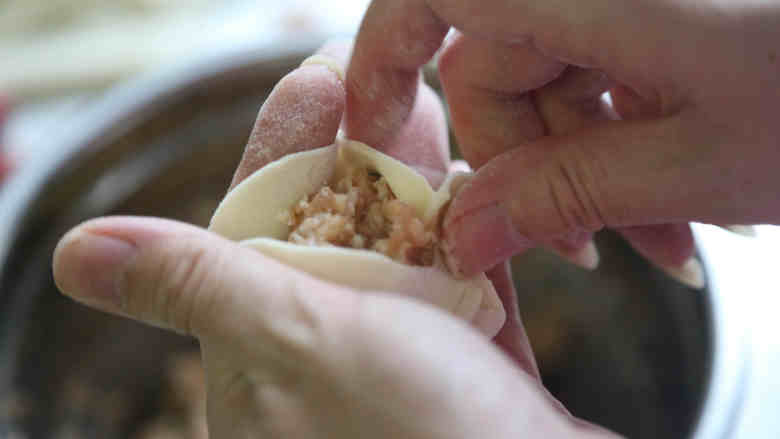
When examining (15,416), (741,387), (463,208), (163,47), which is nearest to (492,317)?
(463,208)

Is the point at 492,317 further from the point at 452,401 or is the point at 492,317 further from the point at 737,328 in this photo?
the point at 737,328

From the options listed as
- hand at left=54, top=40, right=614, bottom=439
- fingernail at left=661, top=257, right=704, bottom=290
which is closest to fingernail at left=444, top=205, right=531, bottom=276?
hand at left=54, top=40, right=614, bottom=439

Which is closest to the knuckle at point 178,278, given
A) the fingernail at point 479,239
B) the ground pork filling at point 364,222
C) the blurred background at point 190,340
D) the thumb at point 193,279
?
the thumb at point 193,279

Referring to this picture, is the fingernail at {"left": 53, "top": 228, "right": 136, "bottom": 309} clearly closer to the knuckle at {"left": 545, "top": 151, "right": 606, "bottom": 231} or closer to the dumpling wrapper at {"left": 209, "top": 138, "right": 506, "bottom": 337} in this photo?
the dumpling wrapper at {"left": 209, "top": 138, "right": 506, "bottom": 337}

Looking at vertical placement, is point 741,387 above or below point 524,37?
below

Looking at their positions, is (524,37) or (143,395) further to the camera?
(143,395)

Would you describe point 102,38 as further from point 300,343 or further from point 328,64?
point 300,343
